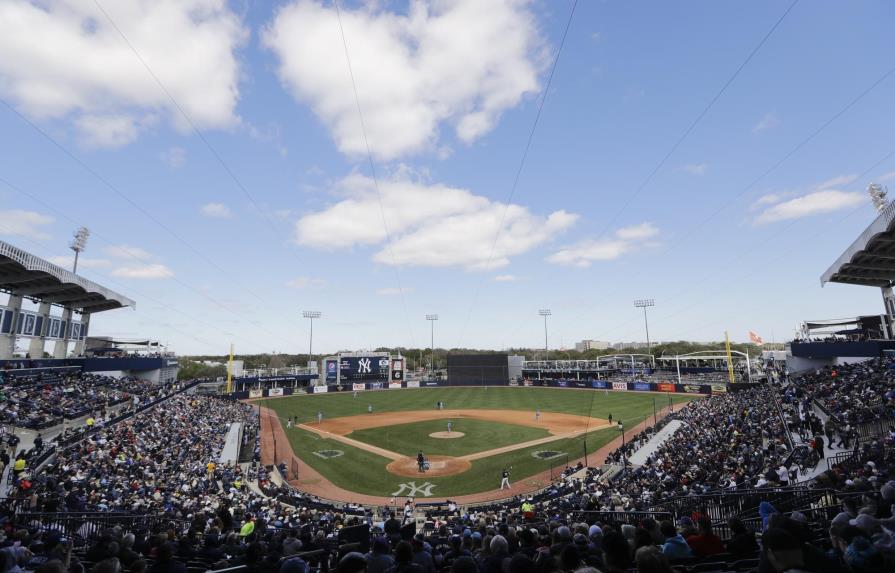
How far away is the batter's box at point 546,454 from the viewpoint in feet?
97.9

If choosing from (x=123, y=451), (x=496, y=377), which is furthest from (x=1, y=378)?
(x=496, y=377)

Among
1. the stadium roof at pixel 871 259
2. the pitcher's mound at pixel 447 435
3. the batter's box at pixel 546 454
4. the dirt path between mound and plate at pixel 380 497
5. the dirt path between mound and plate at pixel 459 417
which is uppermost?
the stadium roof at pixel 871 259

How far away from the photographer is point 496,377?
84.8 meters

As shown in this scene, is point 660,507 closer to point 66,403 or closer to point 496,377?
point 66,403

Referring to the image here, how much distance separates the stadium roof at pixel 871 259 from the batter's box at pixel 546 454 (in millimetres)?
22555

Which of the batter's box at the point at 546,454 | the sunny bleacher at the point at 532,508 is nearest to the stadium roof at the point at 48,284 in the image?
the sunny bleacher at the point at 532,508

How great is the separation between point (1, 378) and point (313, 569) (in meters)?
38.8

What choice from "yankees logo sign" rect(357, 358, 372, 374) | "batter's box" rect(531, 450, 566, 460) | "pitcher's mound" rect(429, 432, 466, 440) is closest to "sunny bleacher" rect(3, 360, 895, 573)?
"batter's box" rect(531, 450, 566, 460)

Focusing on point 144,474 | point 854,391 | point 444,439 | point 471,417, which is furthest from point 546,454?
point 144,474

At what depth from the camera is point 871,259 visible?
103 ft

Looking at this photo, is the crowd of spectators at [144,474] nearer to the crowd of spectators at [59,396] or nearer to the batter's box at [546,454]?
the crowd of spectators at [59,396]

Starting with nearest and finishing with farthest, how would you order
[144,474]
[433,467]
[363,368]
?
1. [144,474]
2. [433,467]
3. [363,368]

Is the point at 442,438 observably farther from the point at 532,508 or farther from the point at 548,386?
the point at 548,386

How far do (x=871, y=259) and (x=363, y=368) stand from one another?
2852 inches
